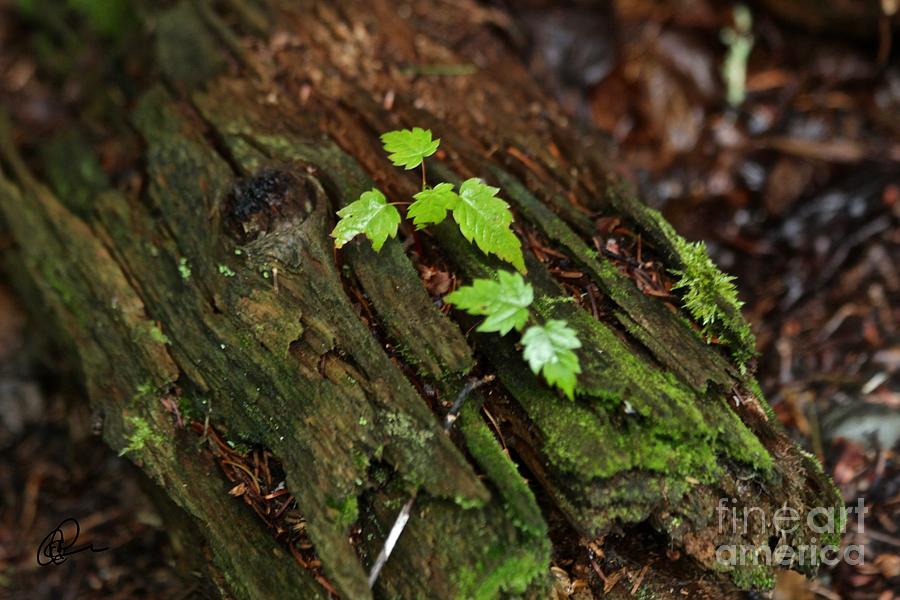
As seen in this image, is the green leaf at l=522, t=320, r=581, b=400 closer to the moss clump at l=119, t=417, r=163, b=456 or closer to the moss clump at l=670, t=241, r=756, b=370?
the moss clump at l=670, t=241, r=756, b=370

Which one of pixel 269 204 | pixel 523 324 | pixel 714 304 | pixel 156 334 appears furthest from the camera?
pixel 156 334

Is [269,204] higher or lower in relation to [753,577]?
higher

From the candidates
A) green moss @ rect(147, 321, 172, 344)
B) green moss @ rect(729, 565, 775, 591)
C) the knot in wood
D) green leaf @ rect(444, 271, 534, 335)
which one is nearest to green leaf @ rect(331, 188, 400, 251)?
the knot in wood

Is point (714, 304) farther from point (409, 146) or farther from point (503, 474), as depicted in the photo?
point (409, 146)

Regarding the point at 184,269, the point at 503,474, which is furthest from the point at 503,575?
the point at 184,269
